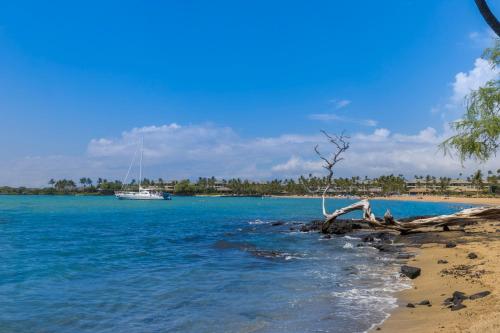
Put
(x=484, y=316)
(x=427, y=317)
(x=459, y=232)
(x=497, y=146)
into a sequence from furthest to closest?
(x=459, y=232), (x=497, y=146), (x=427, y=317), (x=484, y=316)

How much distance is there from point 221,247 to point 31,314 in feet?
62.0

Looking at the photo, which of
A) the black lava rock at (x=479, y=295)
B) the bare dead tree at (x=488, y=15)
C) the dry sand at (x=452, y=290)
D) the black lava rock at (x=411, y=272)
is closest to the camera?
the bare dead tree at (x=488, y=15)

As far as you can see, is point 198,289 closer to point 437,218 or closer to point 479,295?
point 479,295

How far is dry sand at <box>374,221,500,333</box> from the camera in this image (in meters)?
9.52

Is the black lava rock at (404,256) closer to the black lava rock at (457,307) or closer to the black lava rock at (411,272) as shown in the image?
the black lava rock at (411,272)

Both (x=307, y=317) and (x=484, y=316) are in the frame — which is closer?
(x=484, y=316)

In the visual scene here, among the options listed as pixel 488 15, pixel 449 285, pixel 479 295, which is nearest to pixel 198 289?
pixel 449 285

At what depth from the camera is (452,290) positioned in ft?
45.0

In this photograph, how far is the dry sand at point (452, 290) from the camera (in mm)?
9523

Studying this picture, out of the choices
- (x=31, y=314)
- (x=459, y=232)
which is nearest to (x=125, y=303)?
(x=31, y=314)

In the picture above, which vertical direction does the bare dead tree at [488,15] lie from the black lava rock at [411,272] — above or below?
above

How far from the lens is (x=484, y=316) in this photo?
9.31m

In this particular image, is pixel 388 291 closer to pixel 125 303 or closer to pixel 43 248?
pixel 125 303

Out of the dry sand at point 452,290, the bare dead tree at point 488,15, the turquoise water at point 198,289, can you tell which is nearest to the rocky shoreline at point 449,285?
the dry sand at point 452,290
